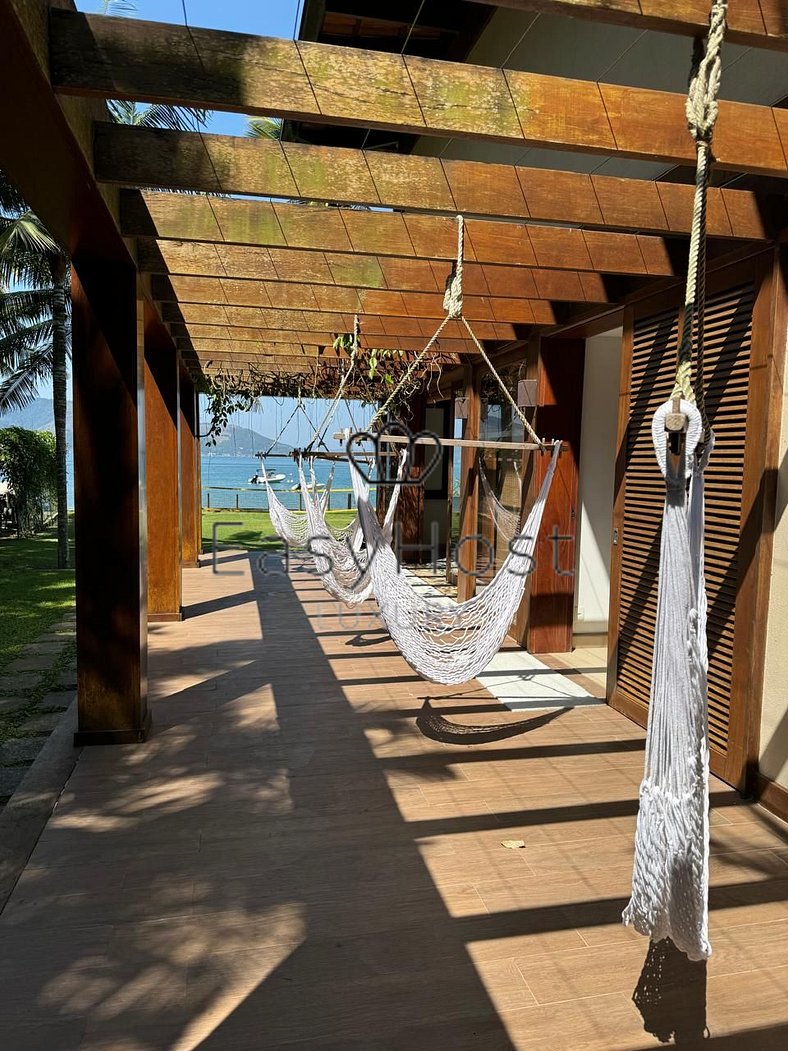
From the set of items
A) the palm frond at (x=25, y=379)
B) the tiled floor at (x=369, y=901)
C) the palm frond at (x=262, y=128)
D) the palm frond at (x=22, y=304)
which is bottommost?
the tiled floor at (x=369, y=901)

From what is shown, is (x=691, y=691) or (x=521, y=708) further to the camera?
(x=521, y=708)

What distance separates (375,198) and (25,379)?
28.8ft

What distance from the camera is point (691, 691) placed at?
128cm

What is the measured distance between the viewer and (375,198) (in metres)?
2.07

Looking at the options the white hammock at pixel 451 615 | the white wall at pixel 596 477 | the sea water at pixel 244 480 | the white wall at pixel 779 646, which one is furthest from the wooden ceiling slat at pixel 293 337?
the sea water at pixel 244 480

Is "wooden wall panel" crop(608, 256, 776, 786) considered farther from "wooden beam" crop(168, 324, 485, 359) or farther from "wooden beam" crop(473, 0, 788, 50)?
"wooden beam" crop(168, 324, 485, 359)

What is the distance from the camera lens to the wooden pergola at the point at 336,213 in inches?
58.4

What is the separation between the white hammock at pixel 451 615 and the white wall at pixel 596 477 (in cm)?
135

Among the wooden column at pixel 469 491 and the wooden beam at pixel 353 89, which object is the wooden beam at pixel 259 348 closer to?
the wooden column at pixel 469 491

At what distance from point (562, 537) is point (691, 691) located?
3.08 metres

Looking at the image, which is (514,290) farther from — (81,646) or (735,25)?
(81,646)

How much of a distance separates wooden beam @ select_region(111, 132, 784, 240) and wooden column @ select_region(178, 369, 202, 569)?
4.72 meters

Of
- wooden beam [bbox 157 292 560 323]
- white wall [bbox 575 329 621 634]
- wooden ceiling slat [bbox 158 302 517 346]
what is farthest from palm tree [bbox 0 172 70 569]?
white wall [bbox 575 329 621 634]

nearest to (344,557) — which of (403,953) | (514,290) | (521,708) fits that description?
(521,708)
